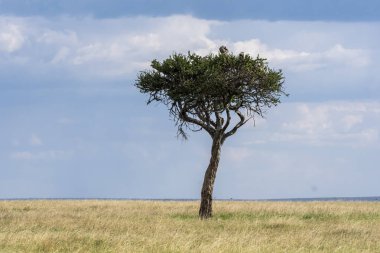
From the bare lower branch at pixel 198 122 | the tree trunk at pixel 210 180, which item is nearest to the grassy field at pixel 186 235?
the tree trunk at pixel 210 180

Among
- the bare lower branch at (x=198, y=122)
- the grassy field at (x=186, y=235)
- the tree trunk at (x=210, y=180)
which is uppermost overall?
the bare lower branch at (x=198, y=122)

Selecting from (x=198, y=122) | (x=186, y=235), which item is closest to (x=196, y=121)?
(x=198, y=122)

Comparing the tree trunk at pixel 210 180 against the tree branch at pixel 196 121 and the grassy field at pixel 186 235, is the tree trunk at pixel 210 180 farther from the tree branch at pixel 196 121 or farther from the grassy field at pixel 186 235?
the grassy field at pixel 186 235

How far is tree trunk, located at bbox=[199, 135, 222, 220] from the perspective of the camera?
1433 inches

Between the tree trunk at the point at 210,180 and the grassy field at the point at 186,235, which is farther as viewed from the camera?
the tree trunk at the point at 210,180

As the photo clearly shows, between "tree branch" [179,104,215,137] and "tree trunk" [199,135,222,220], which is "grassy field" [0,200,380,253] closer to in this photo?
"tree trunk" [199,135,222,220]

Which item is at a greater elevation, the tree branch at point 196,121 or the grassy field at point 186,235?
the tree branch at point 196,121

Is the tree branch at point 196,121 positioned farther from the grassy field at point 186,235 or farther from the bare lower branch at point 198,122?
the grassy field at point 186,235

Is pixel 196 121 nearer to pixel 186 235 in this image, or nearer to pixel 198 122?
pixel 198 122

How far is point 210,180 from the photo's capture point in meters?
37.0

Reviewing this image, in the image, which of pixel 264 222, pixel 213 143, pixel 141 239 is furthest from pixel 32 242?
pixel 213 143

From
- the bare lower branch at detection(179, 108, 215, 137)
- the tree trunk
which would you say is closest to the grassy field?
the tree trunk

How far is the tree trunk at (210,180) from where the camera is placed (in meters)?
36.4

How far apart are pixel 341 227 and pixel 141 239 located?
10165 millimetres
